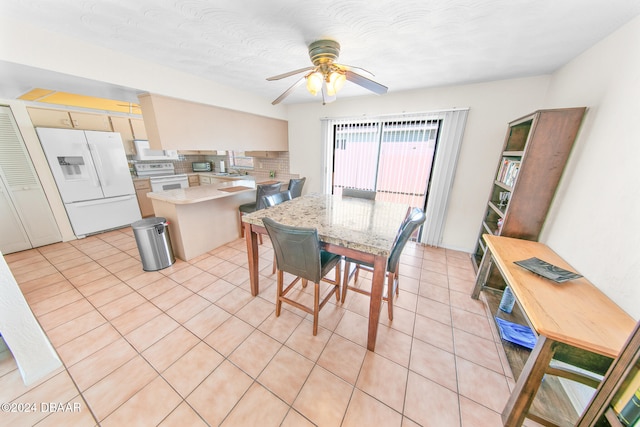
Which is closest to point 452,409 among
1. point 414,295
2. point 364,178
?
point 414,295

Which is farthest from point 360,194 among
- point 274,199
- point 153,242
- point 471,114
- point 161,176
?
point 161,176

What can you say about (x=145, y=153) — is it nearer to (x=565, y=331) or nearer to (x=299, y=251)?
(x=299, y=251)

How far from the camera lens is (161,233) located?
8.14ft

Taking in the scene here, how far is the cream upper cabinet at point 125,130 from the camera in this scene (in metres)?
3.77

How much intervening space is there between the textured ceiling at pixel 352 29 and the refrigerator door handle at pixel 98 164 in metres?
1.55

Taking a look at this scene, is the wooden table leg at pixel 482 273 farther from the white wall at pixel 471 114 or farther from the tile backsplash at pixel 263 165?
the tile backsplash at pixel 263 165

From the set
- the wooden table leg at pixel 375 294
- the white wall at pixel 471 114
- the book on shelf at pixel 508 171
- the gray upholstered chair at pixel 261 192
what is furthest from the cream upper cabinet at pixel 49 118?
the book on shelf at pixel 508 171

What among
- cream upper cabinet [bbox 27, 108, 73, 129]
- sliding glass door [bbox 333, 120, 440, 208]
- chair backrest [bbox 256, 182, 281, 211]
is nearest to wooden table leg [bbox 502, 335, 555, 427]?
sliding glass door [bbox 333, 120, 440, 208]

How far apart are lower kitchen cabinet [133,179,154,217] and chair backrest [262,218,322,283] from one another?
13.4 ft

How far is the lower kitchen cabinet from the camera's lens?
3982 millimetres

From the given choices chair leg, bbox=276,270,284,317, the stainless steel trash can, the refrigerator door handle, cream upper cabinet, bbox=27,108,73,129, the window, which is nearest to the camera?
chair leg, bbox=276,270,284,317

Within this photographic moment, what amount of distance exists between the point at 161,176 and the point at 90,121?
4.33 feet

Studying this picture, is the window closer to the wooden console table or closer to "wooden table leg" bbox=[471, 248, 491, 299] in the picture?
"wooden table leg" bbox=[471, 248, 491, 299]

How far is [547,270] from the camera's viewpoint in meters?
1.35
